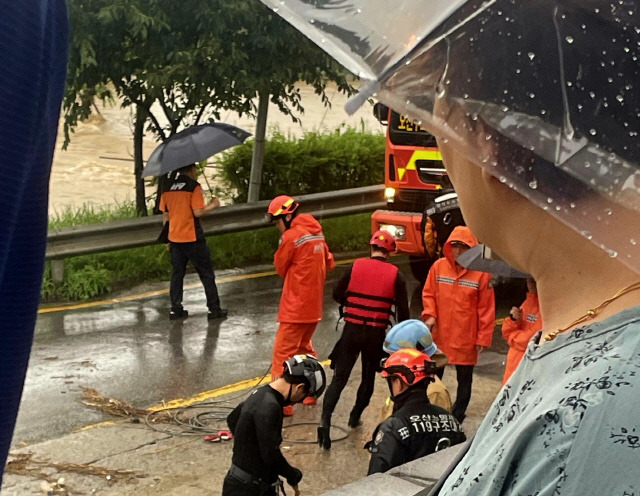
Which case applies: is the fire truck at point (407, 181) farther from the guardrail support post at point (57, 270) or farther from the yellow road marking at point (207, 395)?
the guardrail support post at point (57, 270)

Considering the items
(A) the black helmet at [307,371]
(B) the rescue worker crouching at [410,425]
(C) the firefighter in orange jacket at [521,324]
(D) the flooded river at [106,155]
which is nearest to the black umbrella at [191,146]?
(D) the flooded river at [106,155]

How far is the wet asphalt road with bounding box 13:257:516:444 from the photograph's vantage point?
7.75 metres

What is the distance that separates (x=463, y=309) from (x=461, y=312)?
0.03 m

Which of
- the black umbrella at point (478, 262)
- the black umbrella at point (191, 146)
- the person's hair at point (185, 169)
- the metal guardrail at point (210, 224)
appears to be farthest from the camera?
the metal guardrail at point (210, 224)

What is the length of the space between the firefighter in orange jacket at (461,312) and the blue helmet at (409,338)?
117cm

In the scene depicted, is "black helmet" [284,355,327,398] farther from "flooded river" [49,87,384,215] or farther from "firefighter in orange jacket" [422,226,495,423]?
"flooded river" [49,87,384,215]

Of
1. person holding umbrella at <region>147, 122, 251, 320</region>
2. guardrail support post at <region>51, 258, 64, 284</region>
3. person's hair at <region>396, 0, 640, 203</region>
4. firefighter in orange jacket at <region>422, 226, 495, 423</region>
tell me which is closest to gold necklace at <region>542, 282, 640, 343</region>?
person's hair at <region>396, 0, 640, 203</region>

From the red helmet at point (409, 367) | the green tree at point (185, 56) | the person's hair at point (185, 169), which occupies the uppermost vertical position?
the green tree at point (185, 56)

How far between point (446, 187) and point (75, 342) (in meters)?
4.41

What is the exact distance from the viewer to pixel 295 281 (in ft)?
26.2

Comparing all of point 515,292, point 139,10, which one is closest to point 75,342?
point 139,10

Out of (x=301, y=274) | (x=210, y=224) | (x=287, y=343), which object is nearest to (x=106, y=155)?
(x=210, y=224)

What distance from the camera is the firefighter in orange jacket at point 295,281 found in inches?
312

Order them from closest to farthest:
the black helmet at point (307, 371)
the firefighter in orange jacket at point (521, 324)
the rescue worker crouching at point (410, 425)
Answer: the rescue worker crouching at point (410, 425), the black helmet at point (307, 371), the firefighter in orange jacket at point (521, 324)
